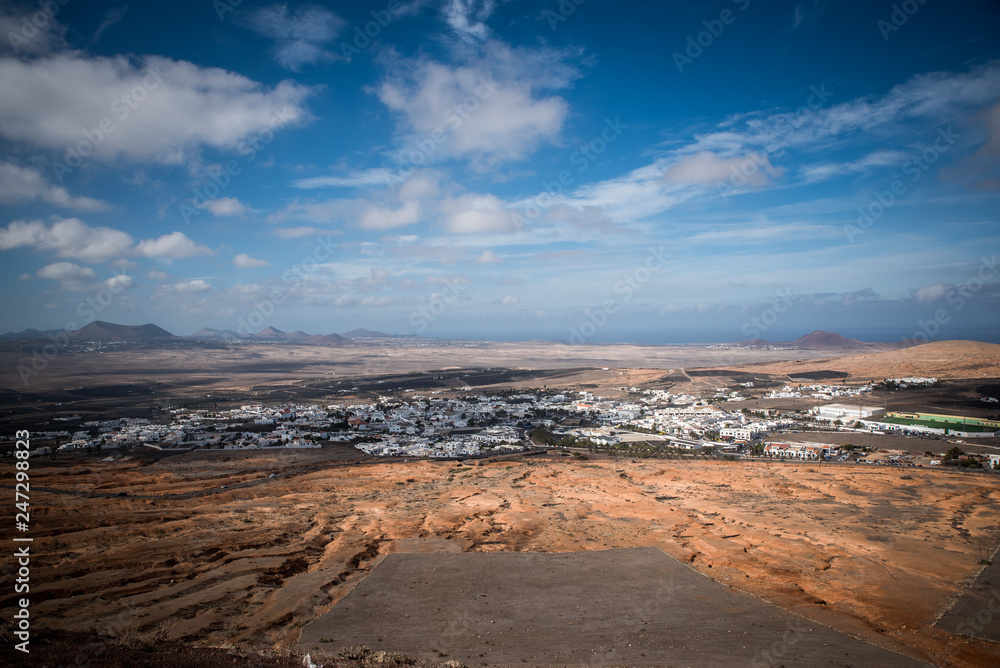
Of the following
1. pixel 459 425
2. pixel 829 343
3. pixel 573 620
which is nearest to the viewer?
pixel 573 620

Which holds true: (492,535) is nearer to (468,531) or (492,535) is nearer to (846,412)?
(468,531)

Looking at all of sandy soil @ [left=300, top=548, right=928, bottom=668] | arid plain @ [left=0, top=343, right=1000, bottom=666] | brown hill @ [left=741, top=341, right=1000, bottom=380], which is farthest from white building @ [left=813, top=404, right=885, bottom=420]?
sandy soil @ [left=300, top=548, right=928, bottom=668]

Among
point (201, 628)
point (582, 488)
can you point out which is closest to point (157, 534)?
point (201, 628)

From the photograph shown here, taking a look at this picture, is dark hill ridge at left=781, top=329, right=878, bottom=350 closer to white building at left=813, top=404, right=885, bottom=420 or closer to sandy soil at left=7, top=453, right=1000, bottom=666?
white building at left=813, top=404, right=885, bottom=420

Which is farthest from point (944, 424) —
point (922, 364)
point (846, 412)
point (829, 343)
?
point (829, 343)

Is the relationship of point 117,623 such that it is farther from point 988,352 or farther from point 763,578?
point 988,352
